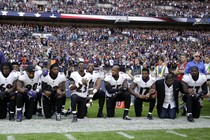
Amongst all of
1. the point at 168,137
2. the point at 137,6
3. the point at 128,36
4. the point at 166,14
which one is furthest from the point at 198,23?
the point at 168,137

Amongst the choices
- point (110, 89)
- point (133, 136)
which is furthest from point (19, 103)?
point (133, 136)

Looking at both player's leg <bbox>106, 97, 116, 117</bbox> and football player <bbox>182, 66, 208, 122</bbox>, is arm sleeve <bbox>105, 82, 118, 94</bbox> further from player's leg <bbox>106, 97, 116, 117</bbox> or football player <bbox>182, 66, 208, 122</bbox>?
football player <bbox>182, 66, 208, 122</bbox>

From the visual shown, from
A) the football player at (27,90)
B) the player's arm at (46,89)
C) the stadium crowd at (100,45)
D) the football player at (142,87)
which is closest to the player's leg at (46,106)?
the player's arm at (46,89)

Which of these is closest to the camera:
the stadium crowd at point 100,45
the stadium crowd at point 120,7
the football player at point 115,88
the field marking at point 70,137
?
the field marking at point 70,137

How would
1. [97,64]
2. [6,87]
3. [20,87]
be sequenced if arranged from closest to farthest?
1. [20,87]
2. [6,87]
3. [97,64]

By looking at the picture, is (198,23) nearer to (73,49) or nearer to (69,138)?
(73,49)

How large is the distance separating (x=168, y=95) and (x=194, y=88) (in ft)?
2.40

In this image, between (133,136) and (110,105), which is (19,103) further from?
(133,136)

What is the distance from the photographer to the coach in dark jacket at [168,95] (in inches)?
383

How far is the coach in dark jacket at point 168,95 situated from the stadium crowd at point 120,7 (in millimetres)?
34241

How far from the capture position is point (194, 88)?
9.74 m

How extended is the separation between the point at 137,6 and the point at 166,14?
4018 millimetres

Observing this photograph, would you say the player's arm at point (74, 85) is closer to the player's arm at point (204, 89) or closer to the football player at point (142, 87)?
the football player at point (142, 87)

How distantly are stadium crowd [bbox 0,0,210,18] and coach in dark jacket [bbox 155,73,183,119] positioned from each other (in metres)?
34.2
